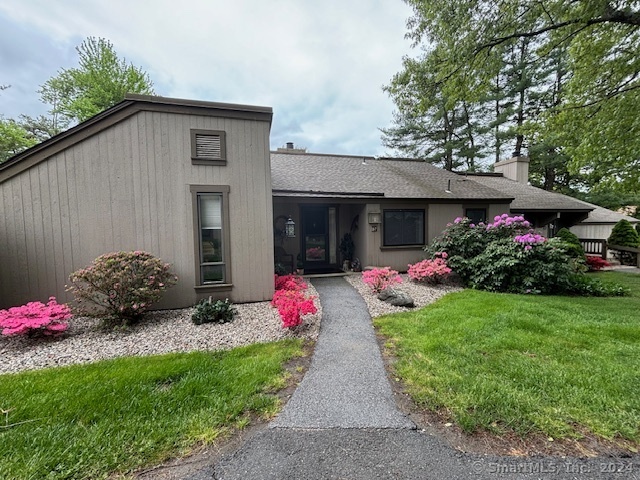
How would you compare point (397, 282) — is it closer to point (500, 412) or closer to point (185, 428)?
point (500, 412)

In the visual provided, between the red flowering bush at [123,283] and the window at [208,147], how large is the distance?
229cm

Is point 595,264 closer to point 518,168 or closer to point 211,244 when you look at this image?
point 518,168

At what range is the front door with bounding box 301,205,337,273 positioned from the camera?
9688 mm

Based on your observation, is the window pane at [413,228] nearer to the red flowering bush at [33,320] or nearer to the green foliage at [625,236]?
the red flowering bush at [33,320]

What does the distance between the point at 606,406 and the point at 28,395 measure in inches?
223

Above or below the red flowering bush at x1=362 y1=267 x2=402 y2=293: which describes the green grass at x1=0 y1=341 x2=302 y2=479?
below

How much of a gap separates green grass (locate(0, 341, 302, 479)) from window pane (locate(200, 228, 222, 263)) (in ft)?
8.12

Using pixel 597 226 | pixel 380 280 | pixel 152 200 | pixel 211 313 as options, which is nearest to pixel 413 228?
pixel 380 280

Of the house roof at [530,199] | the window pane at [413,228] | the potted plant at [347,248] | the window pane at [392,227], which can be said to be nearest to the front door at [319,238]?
the potted plant at [347,248]

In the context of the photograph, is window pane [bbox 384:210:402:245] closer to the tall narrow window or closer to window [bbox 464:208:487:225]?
window [bbox 464:208:487:225]

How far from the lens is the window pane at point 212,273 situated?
18.7 ft

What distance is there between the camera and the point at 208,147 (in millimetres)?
5629

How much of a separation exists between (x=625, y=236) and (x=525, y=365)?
14983 mm

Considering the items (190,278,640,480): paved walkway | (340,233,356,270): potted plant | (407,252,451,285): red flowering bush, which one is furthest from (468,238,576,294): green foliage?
(190,278,640,480): paved walkway
